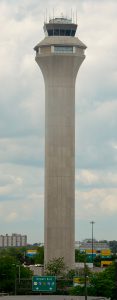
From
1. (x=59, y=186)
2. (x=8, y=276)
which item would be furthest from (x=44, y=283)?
(x=59, y=186)

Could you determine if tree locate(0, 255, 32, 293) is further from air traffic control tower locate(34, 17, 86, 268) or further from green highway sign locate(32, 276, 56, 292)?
green highway sign locate(32, 276, 56, 292)

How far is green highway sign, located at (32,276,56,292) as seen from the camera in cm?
13425

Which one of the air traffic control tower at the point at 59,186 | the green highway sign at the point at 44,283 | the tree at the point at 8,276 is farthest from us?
the air traffic control tower at the point at 59,186

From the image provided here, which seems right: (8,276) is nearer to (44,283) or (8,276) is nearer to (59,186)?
(44,283)

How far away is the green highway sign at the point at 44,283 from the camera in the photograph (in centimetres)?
13425

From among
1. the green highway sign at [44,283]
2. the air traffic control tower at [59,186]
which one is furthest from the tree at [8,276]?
the green highway sign at [44,283]

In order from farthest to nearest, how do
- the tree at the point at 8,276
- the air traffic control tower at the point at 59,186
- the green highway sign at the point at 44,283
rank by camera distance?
the air traffic control tower at the point at 59,186 < the tree at the point at 8,276 < the green highway sign at the point at 44,283

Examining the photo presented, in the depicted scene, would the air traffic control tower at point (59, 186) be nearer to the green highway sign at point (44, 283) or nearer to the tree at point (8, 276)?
the tree at point (8, 276)

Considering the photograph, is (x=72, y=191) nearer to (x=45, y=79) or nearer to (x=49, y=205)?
(x=49, y=205)

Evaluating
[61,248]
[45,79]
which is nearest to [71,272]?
[61,248]

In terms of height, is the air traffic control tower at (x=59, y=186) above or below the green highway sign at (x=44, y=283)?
above

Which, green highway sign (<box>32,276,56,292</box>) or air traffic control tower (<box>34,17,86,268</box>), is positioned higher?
air traffic control tower (<box>34,17,86,268</box>)

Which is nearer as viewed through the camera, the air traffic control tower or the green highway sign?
the green highway sign

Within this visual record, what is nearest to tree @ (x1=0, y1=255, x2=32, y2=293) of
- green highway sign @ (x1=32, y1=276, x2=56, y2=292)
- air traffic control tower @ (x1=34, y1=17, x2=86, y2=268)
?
air traffic control tower @ (x1=34, y1=17, x2=86, y2=268)
